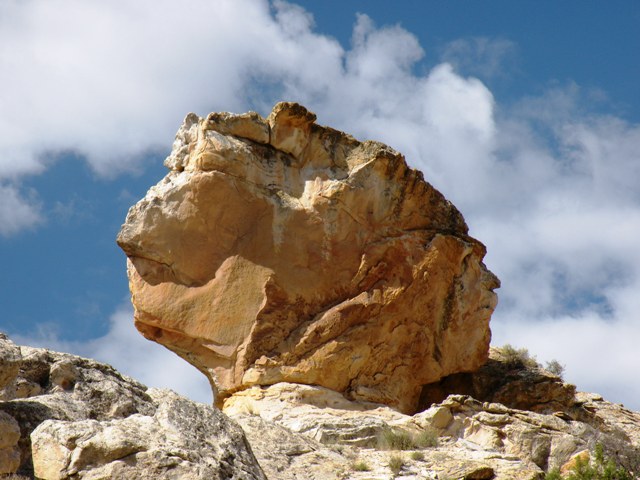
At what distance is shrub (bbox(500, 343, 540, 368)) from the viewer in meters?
25.8

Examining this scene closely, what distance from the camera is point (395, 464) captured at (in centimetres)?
1558

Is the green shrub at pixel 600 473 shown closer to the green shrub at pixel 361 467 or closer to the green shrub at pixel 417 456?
the green shrub at pixel 417 456

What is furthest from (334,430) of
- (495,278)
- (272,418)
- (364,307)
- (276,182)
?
(495,278)

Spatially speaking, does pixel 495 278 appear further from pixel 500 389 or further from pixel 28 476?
pixel 28 476

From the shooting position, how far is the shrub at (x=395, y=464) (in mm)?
15502

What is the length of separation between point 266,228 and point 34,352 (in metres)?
8.85

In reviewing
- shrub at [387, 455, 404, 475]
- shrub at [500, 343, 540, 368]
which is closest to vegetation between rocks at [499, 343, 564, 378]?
shrub at [500, 343, 540, 368]

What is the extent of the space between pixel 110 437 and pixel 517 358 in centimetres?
1809

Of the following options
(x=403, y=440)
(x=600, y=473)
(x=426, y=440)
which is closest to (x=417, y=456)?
(x=403, y=440)

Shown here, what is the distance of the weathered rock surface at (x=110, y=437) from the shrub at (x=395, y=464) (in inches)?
188

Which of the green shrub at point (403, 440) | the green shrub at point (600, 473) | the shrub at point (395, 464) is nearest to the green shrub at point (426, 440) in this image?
the green shrub at point (403, 440)

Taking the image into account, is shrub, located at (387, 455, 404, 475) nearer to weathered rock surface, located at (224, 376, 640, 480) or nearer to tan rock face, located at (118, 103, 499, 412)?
weathered rock surface, located at (224, 376, 640, 480)

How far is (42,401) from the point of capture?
1143cm

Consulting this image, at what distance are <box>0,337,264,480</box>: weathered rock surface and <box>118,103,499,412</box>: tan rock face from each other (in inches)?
333
